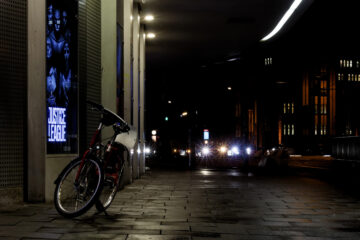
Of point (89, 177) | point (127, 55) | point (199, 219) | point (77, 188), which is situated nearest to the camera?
point (77, 188)

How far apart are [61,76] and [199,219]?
3736mm

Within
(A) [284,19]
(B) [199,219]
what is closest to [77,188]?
(B) [199,219]

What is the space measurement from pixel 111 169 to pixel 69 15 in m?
3.49

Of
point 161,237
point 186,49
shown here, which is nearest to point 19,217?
point 161,237

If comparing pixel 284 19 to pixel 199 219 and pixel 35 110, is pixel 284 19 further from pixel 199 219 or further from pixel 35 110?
pixel 199 219

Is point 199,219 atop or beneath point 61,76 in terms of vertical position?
beneath

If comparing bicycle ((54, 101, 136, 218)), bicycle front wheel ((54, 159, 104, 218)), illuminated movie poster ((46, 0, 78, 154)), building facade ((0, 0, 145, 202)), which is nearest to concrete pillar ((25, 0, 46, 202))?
building facade ((0, 0, 145, 202))

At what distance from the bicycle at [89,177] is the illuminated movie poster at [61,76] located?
182 centimetres

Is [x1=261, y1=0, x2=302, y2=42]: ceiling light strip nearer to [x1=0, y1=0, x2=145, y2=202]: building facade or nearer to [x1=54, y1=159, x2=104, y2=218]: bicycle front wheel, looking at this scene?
[x1=0, y1=0, x2=145, y2=202]: building facade

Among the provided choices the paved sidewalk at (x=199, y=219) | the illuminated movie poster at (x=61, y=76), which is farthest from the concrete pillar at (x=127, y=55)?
the illuminated movie poster at (x=61, y=76)

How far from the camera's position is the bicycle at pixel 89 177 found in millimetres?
6930

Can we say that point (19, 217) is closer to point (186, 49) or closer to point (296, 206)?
point (296, 206)

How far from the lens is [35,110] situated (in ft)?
28.7

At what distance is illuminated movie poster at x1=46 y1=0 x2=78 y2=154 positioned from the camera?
9117mm
